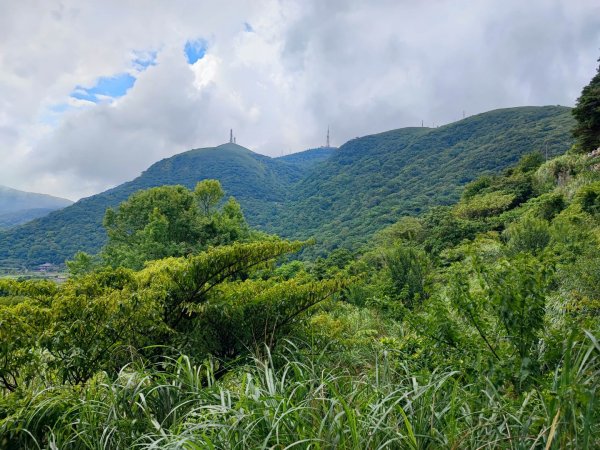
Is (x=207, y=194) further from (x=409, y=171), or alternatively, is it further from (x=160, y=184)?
(x=160, y=184)

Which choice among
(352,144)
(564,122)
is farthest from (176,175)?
(564,122)

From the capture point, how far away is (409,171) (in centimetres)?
5625

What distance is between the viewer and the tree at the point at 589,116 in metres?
14.5

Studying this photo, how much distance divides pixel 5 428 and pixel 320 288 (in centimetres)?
249

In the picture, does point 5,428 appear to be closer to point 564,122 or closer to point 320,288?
point 320,288

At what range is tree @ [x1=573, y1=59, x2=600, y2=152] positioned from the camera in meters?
14.5

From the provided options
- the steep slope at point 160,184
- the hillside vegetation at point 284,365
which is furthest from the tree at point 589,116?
the steep slope at point 160,184

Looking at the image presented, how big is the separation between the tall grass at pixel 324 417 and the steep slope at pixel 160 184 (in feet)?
146

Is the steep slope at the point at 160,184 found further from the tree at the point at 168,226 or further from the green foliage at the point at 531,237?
the green foliage at the point at 531,237

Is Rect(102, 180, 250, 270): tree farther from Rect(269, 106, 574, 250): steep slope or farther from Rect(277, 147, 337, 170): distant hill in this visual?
Rect(277, 147, 337, 170): distant hill

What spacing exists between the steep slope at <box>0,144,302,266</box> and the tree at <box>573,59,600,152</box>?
133 ft

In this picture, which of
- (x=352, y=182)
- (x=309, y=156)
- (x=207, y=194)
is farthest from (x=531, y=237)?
(x=309, y=156)

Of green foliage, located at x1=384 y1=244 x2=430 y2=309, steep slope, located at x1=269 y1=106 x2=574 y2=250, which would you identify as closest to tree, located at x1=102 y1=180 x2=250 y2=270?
green foliage, located at x1=384 y1=244 x2=430 y2=309

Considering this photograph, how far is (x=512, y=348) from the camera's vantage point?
226 cm
